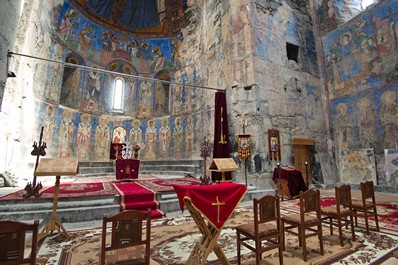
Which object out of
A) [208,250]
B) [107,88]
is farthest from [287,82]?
[107,88]

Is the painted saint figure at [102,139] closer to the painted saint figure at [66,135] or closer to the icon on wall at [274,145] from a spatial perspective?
the painted saint figure at [66,135]

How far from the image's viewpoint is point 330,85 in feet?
36.9

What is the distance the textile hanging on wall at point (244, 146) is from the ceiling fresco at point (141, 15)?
1095 centimetres

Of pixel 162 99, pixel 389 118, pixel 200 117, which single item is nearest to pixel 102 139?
pixel 162 99

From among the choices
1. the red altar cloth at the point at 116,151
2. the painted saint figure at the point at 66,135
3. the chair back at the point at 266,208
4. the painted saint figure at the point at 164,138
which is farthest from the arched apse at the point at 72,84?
the chair back at the point at 266,208

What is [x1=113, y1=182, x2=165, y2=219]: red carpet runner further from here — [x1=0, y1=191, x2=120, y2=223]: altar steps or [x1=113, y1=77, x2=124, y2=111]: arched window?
[x1=113, y1=77, x2=124, y2=111]: arched window

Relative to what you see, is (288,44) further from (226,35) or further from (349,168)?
(349,168)

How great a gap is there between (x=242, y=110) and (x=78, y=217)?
699 cm

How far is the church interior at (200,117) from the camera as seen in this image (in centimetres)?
413

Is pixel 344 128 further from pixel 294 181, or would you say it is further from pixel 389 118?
pixel 294 181

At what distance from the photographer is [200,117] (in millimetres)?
11773

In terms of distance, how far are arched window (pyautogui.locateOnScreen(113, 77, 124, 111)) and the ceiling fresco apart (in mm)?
4104

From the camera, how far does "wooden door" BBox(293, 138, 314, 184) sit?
31.9 ft

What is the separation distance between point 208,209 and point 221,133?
626 centimetres
